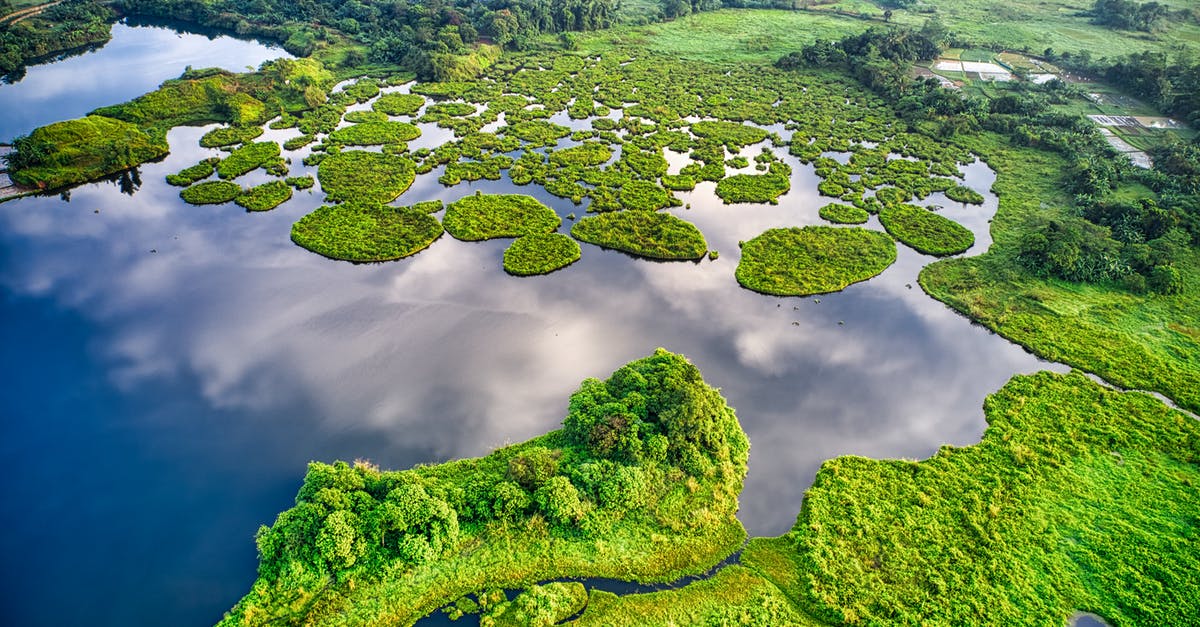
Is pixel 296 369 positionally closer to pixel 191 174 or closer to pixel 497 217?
pixel 497 217

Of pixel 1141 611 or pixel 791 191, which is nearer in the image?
pixel 1141 611

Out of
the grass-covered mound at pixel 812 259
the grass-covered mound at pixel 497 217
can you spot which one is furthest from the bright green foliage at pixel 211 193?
the grass-covered mound at pixel 812 259

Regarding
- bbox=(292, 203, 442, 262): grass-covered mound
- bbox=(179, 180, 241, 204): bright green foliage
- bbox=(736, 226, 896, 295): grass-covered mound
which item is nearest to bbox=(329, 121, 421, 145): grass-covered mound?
bbox=(179, 180, 241, 204): bright green foliage

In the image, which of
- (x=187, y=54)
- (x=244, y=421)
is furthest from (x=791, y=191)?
(x=187, y=54)

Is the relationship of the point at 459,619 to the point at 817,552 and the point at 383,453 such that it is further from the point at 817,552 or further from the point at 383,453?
the point at 817,552

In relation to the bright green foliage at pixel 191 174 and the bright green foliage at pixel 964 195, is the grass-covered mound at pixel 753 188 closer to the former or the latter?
the bright green foliage at pixel 964 195

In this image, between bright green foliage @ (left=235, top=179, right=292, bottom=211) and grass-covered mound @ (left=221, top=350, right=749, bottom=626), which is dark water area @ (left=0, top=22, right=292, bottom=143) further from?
grass-covered mound @ (left=221, top=350, right=749, bottom=626)
